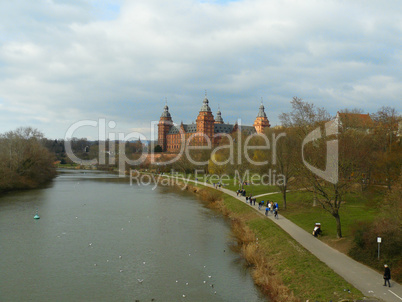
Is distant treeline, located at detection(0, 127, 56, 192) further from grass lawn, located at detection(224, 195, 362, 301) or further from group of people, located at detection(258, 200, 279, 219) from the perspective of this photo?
grass lawn, located at detection(224, 195, 362, 301)

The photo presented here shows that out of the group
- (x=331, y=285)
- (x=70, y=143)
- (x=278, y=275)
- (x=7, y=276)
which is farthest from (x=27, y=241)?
(x=70, y=143)

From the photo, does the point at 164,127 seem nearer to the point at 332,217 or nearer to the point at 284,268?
the point at 332,217

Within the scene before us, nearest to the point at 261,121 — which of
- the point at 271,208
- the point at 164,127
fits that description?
the point at 164,127

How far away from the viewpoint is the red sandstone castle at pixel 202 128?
127 metres

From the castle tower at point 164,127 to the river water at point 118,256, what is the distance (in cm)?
11284

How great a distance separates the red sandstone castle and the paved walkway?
313 ft

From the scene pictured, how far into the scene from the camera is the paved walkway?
532 inches

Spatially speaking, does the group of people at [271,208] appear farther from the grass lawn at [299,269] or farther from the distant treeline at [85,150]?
the distant treeline at [85,150]

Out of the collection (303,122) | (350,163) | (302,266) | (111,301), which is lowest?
(111,301)

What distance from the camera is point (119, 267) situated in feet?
66.2

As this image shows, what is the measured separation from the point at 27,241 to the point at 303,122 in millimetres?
25949

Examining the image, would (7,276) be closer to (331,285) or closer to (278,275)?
(278,275)

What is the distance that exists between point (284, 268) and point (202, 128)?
110m

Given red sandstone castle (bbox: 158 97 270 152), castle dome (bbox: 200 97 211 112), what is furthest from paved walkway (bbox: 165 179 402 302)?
castle dome (bbox: 200 97 211 112)
